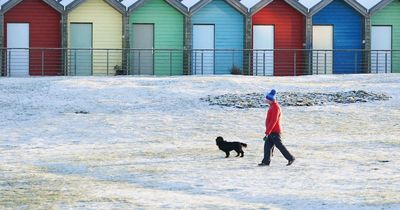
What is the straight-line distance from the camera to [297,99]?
29422 mm

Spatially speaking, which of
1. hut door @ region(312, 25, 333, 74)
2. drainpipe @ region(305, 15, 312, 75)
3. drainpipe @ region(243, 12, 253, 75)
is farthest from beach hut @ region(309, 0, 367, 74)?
drainpipe @ region(243, 12, 253, 75)

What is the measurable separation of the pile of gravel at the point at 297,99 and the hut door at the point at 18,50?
474 inches

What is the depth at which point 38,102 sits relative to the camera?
28.3 m

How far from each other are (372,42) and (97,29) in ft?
39.4

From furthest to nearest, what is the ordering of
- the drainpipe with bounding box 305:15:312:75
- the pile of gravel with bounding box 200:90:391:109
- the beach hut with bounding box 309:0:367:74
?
the beach hut with bounding box 309:0:367:74 < the drainpipe with bounding box 305:15:312:75 < the pile of gravel with bounding box 200:90:391:109

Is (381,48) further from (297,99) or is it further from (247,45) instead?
(297,99)

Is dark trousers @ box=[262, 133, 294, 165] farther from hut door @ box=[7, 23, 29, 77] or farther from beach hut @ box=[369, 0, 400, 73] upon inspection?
beach hut @ box=[369, 0, 400, 73]

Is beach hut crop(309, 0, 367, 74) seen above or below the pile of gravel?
above

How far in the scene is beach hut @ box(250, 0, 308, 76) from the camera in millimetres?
40875

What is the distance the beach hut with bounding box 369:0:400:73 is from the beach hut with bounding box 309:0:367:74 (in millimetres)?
610

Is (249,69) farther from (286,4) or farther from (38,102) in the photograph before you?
(38,102)

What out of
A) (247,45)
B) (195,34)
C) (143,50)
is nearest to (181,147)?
(143,50)

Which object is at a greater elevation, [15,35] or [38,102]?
[15,35]

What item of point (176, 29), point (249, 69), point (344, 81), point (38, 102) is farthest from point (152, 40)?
point (38, 102)
